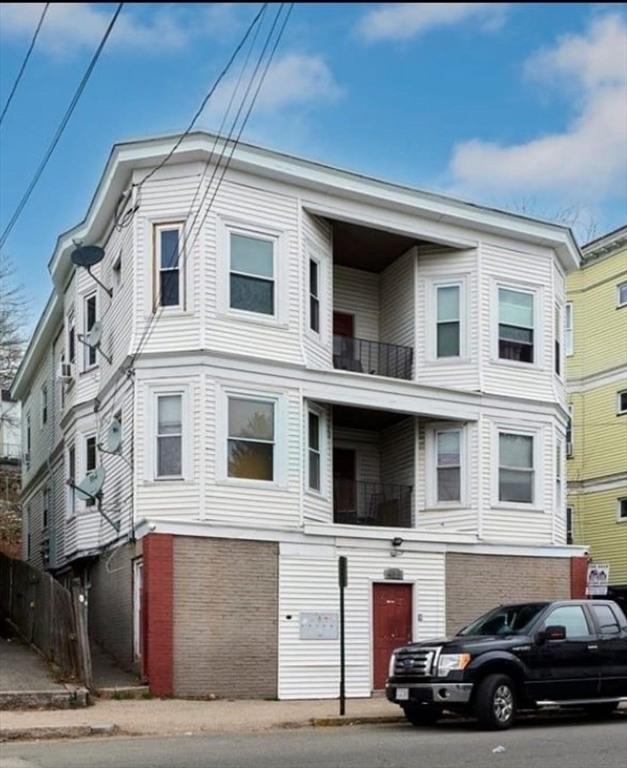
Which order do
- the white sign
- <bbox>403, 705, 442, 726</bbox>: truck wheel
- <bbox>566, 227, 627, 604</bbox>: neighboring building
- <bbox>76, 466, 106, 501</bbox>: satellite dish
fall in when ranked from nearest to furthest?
<bbox>403, 705, 442, 726</bbox>: truck wheel, <bbox>76, 466, 106, 501</bbox>: satellite dish, the white sign, <bbox>566, 227, 627, 604</bbox>: neighboring building

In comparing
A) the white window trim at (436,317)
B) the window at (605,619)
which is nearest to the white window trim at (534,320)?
the white window trim at (436,317)

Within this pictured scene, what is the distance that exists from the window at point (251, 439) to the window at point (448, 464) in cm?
473

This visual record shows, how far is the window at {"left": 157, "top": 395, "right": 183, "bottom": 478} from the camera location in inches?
832

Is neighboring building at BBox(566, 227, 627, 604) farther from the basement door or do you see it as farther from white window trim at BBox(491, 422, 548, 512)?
the basement door

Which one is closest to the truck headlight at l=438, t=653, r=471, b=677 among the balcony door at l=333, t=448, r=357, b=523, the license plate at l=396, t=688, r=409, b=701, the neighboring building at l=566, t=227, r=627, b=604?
the license plate at l=396, t=688, r=409, b=701

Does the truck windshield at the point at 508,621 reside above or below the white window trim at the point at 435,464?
below

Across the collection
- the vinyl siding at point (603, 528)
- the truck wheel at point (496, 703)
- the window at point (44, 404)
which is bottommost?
the truck wheel at point (496, 703)

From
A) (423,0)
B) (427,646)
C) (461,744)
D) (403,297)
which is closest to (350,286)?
(403,297)

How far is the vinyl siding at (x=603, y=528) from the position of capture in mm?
34906

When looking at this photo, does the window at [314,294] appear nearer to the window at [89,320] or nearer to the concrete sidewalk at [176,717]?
the window at [89,320]

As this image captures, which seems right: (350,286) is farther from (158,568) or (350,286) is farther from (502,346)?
(158,568)

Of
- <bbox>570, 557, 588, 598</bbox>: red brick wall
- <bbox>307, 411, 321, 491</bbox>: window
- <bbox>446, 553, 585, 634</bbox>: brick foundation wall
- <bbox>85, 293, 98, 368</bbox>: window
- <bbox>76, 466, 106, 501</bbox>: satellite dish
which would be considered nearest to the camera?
<bbox>307, 411, 321, 491</bbox>: window

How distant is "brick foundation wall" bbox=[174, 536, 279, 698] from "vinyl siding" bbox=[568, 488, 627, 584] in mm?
16301

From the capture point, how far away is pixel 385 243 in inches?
992
